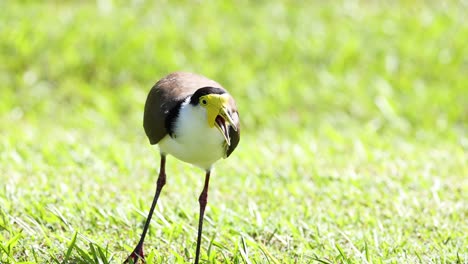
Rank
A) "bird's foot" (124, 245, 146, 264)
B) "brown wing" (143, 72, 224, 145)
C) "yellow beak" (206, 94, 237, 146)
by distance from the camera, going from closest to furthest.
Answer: "yellow beak" (206, 94, 237, 146), "brown wing" (143, 72, 224, 145), "bird's foot" (124, 245, 146, 264)

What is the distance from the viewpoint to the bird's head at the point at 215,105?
365 cm

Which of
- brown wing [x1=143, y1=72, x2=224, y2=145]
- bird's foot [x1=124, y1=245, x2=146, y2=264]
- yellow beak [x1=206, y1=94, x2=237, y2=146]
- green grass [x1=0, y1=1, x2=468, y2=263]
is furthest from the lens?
green grass [x1=0, y1=1, x2=468, y2=263]

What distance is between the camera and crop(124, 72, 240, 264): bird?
12.1ft

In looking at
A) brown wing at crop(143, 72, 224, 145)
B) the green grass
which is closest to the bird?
brown wing at crop(143, 72, 224, 145)

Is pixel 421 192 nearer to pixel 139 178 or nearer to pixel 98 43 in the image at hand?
pixel 139 178

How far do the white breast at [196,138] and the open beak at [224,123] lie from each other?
0.10 ft

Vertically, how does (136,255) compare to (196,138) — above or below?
below

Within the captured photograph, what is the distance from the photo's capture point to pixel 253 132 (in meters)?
8.09

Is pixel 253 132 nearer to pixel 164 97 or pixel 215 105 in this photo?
pixel 164 97

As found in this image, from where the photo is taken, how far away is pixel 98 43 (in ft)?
29.8

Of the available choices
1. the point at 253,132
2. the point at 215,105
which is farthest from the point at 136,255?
the point at 253,132

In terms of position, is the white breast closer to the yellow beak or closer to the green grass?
the yellow beak

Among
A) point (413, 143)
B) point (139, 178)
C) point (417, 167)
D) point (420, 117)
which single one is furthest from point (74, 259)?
point (420, 117)

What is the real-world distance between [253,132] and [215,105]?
445cm
